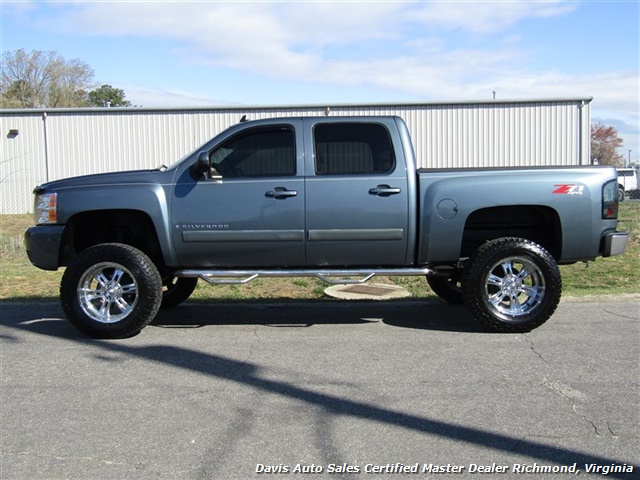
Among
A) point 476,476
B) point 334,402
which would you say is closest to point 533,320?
point 334,402

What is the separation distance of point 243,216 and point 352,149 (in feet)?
4.36

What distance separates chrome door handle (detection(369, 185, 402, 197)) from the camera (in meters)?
6.12

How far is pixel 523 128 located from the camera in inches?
929

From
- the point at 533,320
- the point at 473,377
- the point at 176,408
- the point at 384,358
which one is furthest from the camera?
the point at 533,320

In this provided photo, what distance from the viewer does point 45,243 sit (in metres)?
6.20

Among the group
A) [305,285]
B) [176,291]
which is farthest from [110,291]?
[305,285]

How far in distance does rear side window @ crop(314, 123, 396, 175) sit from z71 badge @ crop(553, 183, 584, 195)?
1.65 m

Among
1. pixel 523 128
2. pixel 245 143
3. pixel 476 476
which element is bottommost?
pixel 476 476

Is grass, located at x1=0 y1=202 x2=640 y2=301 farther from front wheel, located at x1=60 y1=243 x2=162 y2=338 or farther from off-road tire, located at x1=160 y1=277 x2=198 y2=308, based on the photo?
front wheel, located at x1=60 y1=243 x2=162 y2=338

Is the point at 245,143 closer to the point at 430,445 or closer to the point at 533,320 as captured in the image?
the point at 533,320

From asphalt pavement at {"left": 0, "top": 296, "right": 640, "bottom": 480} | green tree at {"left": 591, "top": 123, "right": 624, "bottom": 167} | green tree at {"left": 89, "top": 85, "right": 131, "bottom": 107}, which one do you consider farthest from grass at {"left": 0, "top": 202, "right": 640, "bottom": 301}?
green tree at {"left": 591, "top": 123, "right": 624, "bottom": 167}

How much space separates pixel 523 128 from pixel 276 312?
61.8 ft

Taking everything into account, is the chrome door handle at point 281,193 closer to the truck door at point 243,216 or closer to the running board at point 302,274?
the truck door at point 243,216

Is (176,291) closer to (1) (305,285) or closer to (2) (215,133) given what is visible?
(1) (305,285)
